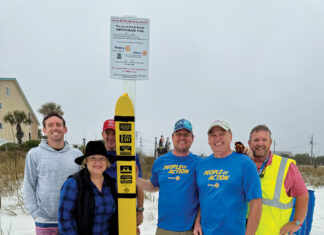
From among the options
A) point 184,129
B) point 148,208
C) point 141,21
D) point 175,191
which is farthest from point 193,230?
point 148,208

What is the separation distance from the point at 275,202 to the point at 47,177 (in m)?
2.28

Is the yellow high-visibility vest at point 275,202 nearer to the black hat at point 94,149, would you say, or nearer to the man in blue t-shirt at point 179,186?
the man in blue t-shirt at point 179,186

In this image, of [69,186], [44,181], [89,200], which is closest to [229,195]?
[89,200]

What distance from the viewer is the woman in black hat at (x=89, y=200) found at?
1948mm

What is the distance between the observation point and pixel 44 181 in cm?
242

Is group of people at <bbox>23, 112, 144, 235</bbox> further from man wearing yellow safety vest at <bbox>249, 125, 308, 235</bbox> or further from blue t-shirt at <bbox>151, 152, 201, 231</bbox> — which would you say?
man wearing yellow safety vest at <bbox>249, 125, 308, 235</bbox>

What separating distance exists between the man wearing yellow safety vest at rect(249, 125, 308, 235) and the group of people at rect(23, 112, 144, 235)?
136cm

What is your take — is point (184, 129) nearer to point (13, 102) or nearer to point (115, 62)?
point (115, 62)

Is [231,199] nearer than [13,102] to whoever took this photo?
Yes

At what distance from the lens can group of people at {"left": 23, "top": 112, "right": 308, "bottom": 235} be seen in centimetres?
202

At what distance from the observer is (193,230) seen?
7.70 feet

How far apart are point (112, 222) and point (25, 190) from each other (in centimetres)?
98

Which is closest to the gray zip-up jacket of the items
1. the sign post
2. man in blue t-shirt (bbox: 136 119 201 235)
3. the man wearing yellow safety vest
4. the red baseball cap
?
the red baseball cap

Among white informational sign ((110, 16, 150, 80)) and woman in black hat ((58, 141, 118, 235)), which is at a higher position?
white informational sign ((110, 16, 150, 80))
